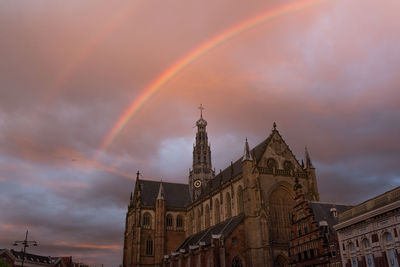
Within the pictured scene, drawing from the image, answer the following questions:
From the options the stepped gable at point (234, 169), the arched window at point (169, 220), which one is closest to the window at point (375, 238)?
the stepped gable at point (234, 169)

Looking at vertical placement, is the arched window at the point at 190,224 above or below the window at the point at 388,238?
Result: above

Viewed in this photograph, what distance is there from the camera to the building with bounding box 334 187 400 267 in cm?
2909

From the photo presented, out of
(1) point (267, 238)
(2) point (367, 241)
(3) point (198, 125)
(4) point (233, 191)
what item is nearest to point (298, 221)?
(1) point (267, 238)

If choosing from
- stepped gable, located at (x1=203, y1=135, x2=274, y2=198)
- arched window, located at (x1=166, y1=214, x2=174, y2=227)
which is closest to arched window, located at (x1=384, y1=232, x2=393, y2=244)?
stepped gable, located at (x1=203, y1=135, x2=274, y2=198)

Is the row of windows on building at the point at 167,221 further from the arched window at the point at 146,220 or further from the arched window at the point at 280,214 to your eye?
the arched window at the point at 280,214

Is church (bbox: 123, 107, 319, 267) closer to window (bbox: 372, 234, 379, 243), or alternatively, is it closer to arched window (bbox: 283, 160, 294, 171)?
arched window (bbox: 283, 160, 294, 171)

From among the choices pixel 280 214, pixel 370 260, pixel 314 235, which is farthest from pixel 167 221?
pixel 370 260

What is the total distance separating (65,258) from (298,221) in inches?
3949

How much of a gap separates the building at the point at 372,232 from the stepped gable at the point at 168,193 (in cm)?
5152

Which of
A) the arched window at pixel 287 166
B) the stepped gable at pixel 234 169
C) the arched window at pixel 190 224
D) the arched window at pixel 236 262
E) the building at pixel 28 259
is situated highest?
A: the stepped gable at pixel 234 169

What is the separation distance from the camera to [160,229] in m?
77.2

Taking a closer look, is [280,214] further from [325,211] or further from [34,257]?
[34,257]

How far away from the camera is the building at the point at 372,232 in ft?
95.5

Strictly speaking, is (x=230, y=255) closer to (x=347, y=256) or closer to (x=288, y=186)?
(x=288, y=186)
